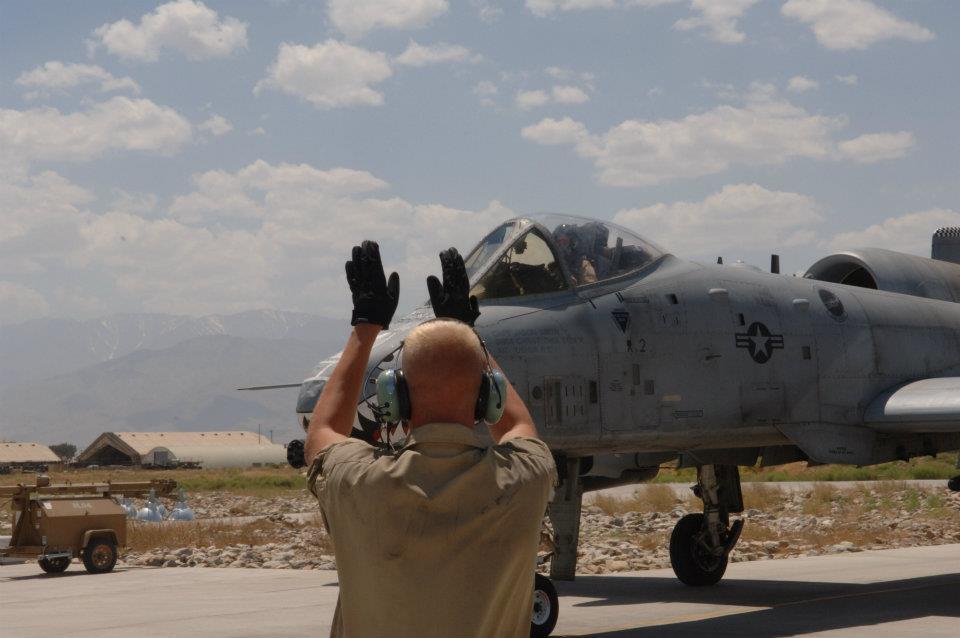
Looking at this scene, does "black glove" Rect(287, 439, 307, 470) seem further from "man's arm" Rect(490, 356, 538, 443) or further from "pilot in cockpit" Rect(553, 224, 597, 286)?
"man's arm" Rect(490, 356, 538, 443)

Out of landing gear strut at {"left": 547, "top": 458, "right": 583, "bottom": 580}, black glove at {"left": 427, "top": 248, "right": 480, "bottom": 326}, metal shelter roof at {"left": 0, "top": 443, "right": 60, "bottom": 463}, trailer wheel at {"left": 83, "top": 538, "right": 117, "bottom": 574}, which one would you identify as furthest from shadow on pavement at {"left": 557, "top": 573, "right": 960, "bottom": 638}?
metal shelter roof at {"left": 0, "top": 443, "right": 60, "bottom": 463}

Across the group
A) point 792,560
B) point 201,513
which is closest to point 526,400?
point 792,560

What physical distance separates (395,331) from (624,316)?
2406 mm

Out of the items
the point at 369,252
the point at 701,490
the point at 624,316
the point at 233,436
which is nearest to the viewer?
the point at 369,252

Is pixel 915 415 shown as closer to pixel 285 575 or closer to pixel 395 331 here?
pixel 395 331

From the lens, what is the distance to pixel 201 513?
143ft

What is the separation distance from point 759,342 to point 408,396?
10021mm

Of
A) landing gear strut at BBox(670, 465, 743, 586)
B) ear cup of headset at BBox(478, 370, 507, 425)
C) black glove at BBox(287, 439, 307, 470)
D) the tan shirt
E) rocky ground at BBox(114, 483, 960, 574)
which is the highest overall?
ear cup of headset at BBox(478, 370, 507, 425)

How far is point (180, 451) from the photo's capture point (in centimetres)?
13450

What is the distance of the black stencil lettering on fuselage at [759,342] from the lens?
1287 cm

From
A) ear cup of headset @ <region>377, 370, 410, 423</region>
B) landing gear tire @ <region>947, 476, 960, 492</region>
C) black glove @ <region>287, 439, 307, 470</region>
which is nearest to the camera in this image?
ear cup of headset @ <region>377, 370, 410, 423</region>

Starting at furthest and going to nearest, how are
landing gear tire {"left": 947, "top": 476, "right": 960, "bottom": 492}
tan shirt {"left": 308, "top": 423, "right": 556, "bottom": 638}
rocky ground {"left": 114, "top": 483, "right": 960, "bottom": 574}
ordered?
1. rocky ground {"left": 114, "top": 483, "right": 960, "bottom": 574}
2. landing gear tire {"left": 947, "top": 476, "right": 960, "bottom": 492}
3. tan shirt {"left": 308, "top": 423, "right": 556, "bottom": 638}

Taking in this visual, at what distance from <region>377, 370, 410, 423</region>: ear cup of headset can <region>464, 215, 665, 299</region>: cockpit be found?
793 centimetres

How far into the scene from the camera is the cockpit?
38.5 ft
